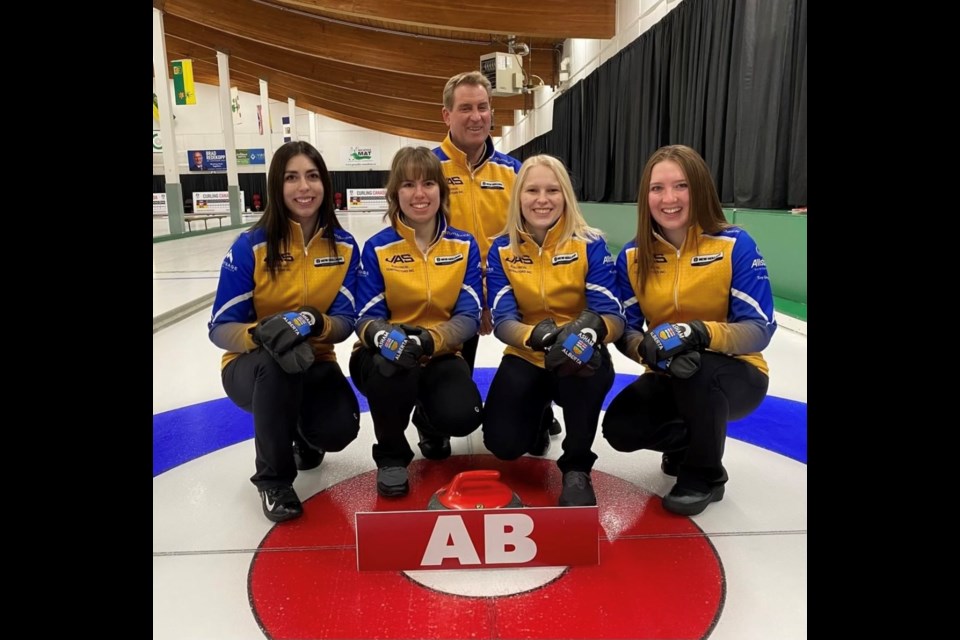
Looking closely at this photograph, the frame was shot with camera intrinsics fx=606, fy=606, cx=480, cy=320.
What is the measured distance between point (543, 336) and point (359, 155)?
27854 millimetres

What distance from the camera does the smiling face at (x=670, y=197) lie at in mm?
1824

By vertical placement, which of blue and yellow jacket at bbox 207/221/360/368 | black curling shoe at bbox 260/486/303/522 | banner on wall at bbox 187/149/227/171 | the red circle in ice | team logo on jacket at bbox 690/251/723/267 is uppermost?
banner on wall at bbox 187/149/227/171

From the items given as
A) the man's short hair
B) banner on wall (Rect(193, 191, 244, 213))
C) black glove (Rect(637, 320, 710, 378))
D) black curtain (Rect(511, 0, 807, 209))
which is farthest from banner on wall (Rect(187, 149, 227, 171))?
black glove (Rect(637, 320, 710, 378))

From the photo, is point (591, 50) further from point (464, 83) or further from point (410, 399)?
point (410, 399)

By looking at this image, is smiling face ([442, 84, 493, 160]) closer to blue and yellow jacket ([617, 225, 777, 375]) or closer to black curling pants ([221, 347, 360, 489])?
blue and yellow jacket ([617, 225, 777, 375])

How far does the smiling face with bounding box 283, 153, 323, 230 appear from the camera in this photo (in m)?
1.92

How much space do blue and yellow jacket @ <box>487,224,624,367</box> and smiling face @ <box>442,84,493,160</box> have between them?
614mm

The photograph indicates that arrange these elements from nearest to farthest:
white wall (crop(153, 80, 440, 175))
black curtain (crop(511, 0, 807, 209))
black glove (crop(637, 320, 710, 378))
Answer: black glove (crop(637, 320, 710, 378)) → black curtain (crop(511, 0, 807, 209)) → white wall (crop(153, 80, 440, 175))

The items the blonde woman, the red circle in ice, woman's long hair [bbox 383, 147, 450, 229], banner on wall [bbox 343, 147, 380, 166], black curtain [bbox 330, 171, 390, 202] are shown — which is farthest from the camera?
black curtain [bbox 330, 171, 390, 202]

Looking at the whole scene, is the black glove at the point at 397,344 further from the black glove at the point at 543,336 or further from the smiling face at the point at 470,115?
the smiling face at the point at 470,115

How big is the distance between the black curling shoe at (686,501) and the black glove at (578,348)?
44 centimetres

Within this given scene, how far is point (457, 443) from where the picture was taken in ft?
7.96
